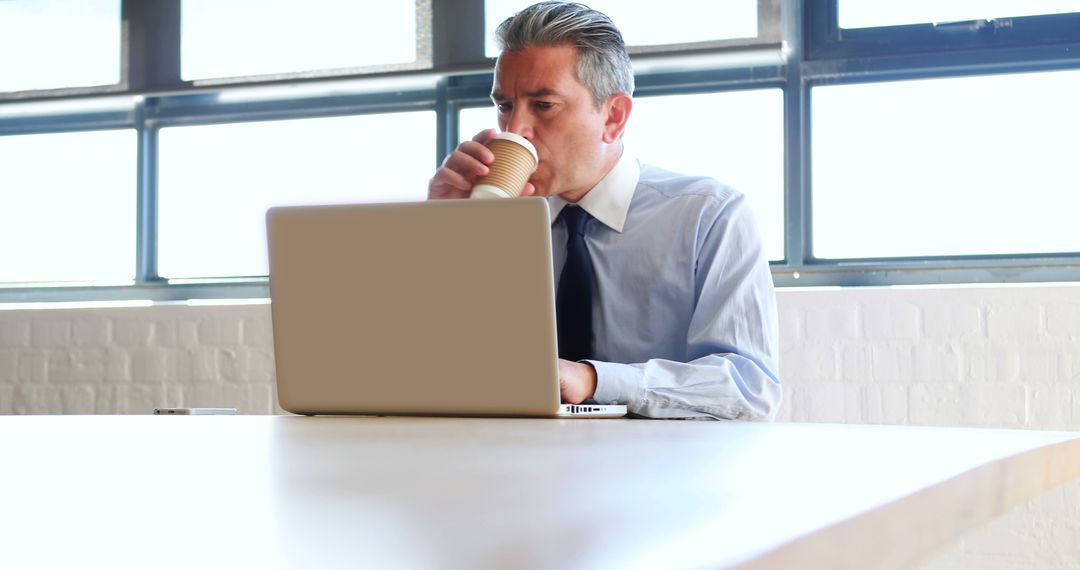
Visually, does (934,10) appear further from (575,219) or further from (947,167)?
(575,219)

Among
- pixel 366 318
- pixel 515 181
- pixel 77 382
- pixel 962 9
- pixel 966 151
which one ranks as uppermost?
pixel 962 9

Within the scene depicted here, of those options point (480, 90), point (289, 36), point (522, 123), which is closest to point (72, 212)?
point (289, 36)

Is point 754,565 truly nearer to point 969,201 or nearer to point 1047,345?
point 1047,345

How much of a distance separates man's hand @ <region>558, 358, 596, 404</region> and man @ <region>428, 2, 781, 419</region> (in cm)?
19

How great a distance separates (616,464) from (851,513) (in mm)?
198

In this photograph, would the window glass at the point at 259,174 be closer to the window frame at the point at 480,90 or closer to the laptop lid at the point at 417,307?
the window frame at the point at 480,90

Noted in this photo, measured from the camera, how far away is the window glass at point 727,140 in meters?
3.11

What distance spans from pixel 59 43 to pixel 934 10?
286 centimetres

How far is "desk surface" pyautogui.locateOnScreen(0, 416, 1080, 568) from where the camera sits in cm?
26

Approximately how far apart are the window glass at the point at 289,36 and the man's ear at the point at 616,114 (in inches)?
61.9

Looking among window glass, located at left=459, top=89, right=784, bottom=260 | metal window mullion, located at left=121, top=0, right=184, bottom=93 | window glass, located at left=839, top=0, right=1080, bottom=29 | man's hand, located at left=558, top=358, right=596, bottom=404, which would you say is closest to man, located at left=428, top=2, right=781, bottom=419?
man's hand, located at left=558, top=358, right=596, bottom=404

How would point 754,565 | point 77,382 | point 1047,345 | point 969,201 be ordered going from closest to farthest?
1. point 754,565
2. point 1047,345
3. point 969,201
4. point 77,382

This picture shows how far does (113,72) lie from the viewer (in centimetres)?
366

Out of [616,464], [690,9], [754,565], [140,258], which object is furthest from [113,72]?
[754,565]
